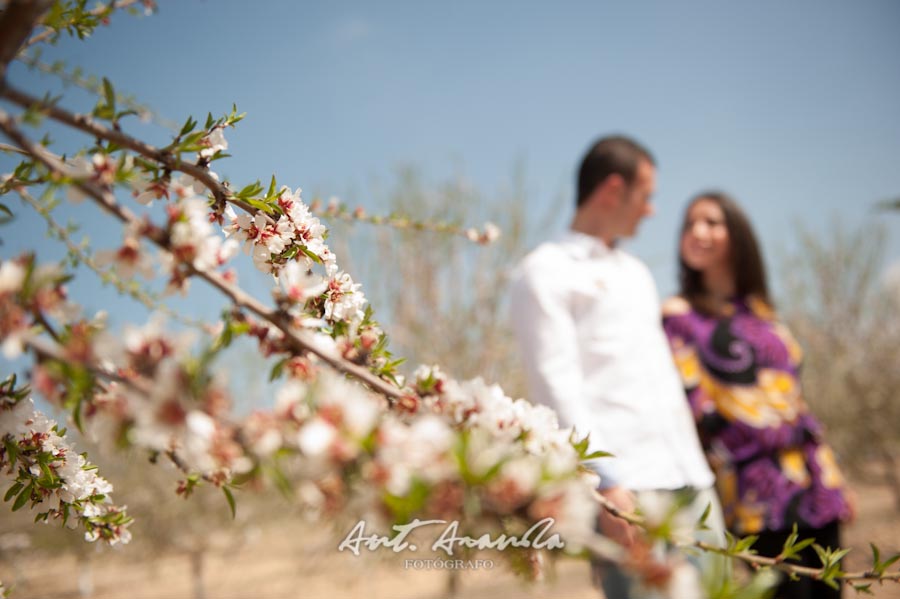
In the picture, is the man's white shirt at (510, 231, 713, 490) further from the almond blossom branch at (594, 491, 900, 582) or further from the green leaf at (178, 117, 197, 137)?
the green leaf at (178, 117, 197, 137)

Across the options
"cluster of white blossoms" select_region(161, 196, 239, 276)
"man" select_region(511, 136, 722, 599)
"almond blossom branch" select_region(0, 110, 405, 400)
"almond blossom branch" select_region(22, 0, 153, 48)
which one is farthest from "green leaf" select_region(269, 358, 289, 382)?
"man" select_region(511, 136, 722, 599)

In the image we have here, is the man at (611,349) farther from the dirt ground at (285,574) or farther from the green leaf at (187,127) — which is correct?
the dirt ground at (285,574)

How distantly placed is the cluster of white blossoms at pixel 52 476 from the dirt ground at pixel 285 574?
4663 mm

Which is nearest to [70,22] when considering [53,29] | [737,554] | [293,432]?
[53,29]

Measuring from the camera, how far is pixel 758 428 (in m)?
2.38

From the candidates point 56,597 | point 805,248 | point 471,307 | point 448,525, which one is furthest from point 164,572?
point 805,248

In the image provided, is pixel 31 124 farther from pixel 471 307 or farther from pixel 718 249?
pixel 471 307

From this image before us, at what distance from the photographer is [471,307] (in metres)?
6.36

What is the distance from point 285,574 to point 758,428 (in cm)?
940

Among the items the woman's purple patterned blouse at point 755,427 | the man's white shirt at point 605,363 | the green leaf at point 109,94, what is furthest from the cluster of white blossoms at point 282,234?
the woman's purple patterned blouse at point 755,427

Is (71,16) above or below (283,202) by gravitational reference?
above

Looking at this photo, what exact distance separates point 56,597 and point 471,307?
8326mm

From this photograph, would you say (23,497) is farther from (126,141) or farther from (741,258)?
(741,258)

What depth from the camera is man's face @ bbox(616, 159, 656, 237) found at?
7.27ft
